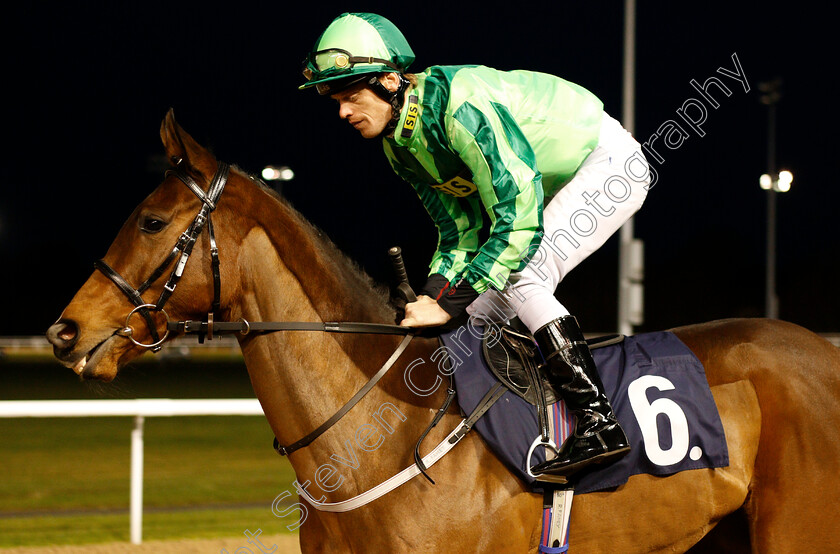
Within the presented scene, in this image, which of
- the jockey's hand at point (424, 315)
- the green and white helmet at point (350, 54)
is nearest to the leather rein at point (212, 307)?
the jockey's hand at point (424, 315)

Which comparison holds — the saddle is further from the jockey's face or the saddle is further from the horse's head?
the horse's head

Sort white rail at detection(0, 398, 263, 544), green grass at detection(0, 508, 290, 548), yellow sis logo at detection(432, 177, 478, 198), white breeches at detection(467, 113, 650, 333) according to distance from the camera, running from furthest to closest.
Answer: green grass at detection(0, 508, 290, 548), white rail at detection(0, 398, 263, 544), yellow sis logo at detection(432, 177, 478, 198), white breeches at detection(467, 113, 650, 333)

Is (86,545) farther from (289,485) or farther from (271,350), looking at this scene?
(271,350)

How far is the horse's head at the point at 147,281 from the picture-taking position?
1.99 m

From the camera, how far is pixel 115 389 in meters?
2.34

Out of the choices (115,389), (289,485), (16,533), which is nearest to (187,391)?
(289,485)

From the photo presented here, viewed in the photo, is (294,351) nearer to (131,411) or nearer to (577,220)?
(577,220)

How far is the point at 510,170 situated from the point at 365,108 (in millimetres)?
453

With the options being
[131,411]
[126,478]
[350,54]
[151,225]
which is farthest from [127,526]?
[350,54]

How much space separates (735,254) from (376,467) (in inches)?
1607

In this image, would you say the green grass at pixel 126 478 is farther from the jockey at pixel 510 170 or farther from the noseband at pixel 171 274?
the jockey at pixel 510 170

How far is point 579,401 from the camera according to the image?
2.15 meters

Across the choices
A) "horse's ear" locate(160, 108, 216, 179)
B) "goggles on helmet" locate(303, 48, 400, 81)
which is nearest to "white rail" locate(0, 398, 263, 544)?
"horse's ear" locate(160, 108, 216, 179)

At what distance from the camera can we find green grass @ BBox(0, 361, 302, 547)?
4.59 metres
